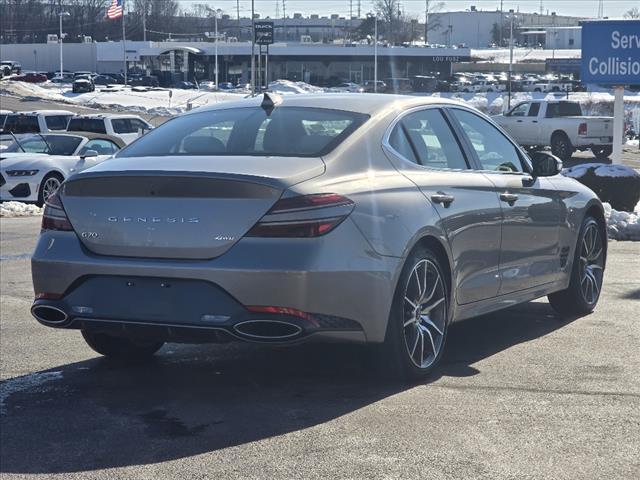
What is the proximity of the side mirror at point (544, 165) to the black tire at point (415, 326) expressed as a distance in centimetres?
164

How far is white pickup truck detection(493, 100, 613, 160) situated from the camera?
34781mm

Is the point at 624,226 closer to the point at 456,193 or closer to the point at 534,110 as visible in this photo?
the point at 456,193

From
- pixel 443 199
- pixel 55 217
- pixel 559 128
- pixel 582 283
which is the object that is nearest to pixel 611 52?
pixel 582 283

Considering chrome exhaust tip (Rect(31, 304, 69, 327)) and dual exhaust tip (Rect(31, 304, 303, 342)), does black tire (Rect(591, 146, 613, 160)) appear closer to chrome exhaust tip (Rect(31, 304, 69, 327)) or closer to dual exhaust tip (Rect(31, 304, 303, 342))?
chrome exhaust tip (Rect(31, 304, 69, 327))

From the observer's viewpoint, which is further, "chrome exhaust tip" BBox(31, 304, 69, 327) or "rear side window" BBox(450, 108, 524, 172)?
"rear side window" BBox(450, 108, 524, 172)

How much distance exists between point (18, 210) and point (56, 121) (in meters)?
9.53

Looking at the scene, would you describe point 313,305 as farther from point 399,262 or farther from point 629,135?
point 629,135

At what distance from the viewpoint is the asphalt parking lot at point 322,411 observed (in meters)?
4.74

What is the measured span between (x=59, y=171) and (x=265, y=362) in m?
13.6

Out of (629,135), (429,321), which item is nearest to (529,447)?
(429,321)

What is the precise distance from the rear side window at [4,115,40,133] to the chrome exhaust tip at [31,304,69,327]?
2268cm

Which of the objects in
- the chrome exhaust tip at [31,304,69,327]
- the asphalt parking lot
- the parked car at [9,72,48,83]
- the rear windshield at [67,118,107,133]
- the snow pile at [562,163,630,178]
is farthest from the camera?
the parked car at [9,72,48,83]

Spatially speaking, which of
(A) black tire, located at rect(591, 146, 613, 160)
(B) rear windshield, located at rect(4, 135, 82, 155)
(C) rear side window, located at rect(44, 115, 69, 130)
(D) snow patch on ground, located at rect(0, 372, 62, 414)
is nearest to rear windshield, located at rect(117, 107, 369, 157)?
(D) snow patch on ground, located at rect(0, 372, 62, 414)

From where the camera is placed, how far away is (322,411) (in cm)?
555
